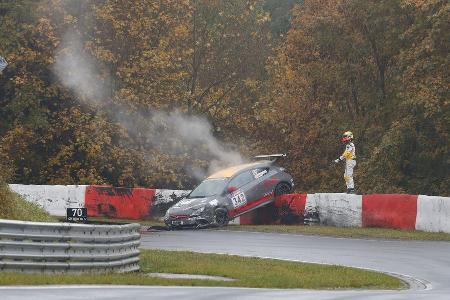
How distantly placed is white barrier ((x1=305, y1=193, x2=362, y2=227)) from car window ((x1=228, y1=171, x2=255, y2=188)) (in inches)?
70.3

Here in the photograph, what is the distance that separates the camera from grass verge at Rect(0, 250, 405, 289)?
14922 millimetres

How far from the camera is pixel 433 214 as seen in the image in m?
26.5

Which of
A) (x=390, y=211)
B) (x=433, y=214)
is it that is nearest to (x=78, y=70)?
(x=390, y=211)

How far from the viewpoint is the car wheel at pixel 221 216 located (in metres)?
29.5

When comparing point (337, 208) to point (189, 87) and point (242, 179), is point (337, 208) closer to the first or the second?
point (242, 179)

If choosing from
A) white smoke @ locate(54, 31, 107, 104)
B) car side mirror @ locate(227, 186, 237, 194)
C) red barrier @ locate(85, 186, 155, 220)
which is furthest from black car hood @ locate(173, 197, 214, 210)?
white smoke @ locate(54, 31, 107, 104)

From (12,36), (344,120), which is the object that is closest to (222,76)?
(344,120)

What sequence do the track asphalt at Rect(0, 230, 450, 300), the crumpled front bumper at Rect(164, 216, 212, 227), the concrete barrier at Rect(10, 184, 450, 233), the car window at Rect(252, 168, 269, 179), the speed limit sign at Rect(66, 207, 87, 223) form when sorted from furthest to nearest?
1. the car window at Rect(252, 168, 269, 179)
2. the crumpled front bumper at Rect(164, 216, 212, 227)
3. the concrete barrier at Rect(10, 184, 450, 233)
4. the speed limit sign at Rect(66, 207, 87, 223)
5. the track asphalt at Rect(0, 230, 450, 300)

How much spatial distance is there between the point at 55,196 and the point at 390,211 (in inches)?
455

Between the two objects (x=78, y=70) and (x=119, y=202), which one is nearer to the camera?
(x=119, y=202)

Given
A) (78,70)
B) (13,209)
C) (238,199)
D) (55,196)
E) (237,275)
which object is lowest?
(237,275)

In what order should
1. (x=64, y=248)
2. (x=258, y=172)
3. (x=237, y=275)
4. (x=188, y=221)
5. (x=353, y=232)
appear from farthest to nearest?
(x=258, y=172) → (x=188, y=221) → (x=353, y=232) → (x=237, y=275) → (x=64, y=248)

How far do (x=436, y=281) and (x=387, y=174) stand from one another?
22.3 m

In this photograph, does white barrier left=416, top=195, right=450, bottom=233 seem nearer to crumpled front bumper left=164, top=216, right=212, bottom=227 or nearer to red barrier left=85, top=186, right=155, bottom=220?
crumpled front bumper left=164, top=216, right=212, bottom=227
